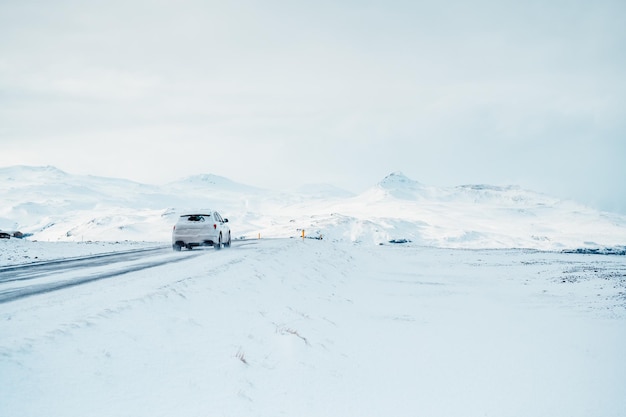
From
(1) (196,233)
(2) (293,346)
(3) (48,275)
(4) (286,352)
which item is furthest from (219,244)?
(4) (286,352)

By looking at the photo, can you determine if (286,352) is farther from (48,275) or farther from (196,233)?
(196,233)

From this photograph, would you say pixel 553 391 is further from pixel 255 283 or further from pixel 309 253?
pixel 309 253

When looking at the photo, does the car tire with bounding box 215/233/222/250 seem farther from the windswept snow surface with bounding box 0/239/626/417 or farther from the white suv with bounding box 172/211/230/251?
the windswept snow surface with bounding box 0/239/626/417

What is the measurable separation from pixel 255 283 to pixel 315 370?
508cm

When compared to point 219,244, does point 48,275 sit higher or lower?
lower

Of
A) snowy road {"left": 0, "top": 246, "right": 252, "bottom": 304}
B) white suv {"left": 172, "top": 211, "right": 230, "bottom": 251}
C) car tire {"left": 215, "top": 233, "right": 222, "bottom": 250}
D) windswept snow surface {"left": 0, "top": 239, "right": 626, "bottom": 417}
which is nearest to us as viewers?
windswept snow surface {"left": 0, "top": 239, "right": 626, "bottom": 417}

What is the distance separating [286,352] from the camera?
740 cm

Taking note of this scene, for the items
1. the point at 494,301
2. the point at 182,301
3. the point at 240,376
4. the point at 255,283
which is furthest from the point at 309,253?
the point at 240,376

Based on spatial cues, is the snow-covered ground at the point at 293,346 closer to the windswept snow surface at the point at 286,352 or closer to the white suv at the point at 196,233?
the windswept snow surface at the point at 286,352

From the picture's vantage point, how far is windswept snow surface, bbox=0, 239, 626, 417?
5047mm

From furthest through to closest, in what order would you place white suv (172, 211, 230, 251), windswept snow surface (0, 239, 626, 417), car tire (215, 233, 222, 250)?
car tire (215, 233, 222, 250) < white suv (172, 211, 230, 251) < windswept snow surface (0, 239, 626, 417)

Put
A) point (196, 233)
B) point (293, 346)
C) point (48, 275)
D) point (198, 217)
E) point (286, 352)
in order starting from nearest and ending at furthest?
point (286, 352), point (293, 346), point (48, 275), point (196, 233), point (198, 217)

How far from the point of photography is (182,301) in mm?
8289

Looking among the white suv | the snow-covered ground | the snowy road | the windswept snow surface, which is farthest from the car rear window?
the windswept snow surface
